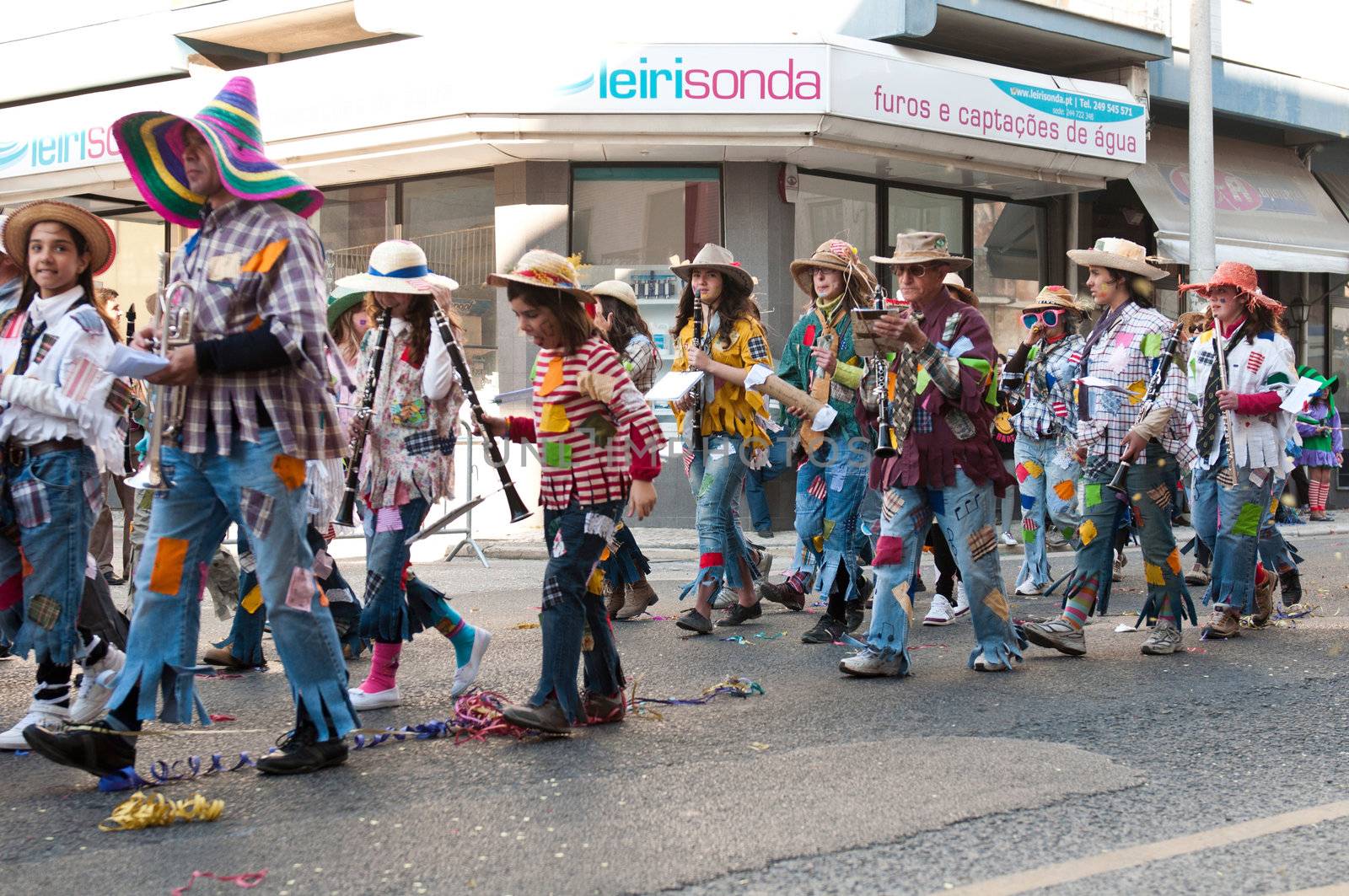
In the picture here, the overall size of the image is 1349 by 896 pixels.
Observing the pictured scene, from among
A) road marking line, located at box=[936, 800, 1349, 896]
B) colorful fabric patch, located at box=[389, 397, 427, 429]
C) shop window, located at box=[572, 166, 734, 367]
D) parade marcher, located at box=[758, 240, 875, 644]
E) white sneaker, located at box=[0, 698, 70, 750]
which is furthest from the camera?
shop window, located at box=[572, 166, 734, 367]

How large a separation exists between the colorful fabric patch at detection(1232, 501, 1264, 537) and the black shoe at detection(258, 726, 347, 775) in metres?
5.21

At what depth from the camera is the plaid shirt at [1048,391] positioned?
1003 centimetres

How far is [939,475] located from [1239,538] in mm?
2363

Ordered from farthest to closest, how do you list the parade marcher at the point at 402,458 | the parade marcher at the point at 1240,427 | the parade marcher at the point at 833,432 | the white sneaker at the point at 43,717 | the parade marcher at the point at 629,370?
1. the parade marcher at the point at 629,370
2. the parade marcher at the point at 833,432
3. the parade marcher at the point at 1240,427
4. the parade marcher at the point at 402,458
5. the white sneaker at the point at 43,717

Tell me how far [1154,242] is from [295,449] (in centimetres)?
1682

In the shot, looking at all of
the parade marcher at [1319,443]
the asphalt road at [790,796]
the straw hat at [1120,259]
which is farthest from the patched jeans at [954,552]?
the parade marcher at [1319,443]

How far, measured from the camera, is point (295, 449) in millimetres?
4727

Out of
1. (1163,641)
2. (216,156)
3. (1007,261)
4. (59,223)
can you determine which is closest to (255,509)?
(216,156)

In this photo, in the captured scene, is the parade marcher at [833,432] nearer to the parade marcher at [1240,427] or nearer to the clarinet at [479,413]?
the parade marcher at [1240,427]

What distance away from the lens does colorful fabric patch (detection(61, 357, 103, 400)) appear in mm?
5148

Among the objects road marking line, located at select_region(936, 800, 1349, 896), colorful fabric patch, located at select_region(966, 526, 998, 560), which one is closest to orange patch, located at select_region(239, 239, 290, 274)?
road marking line, located at select_region(936, 800, 1349, 896)

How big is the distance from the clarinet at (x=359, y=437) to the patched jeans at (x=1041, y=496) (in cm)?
531

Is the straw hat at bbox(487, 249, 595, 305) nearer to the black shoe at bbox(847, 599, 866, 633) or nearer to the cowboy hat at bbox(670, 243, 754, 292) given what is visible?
the cowboy hat at bbox(670, 243, 754, 292)

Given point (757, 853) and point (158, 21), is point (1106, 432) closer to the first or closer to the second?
point (757, 853)
